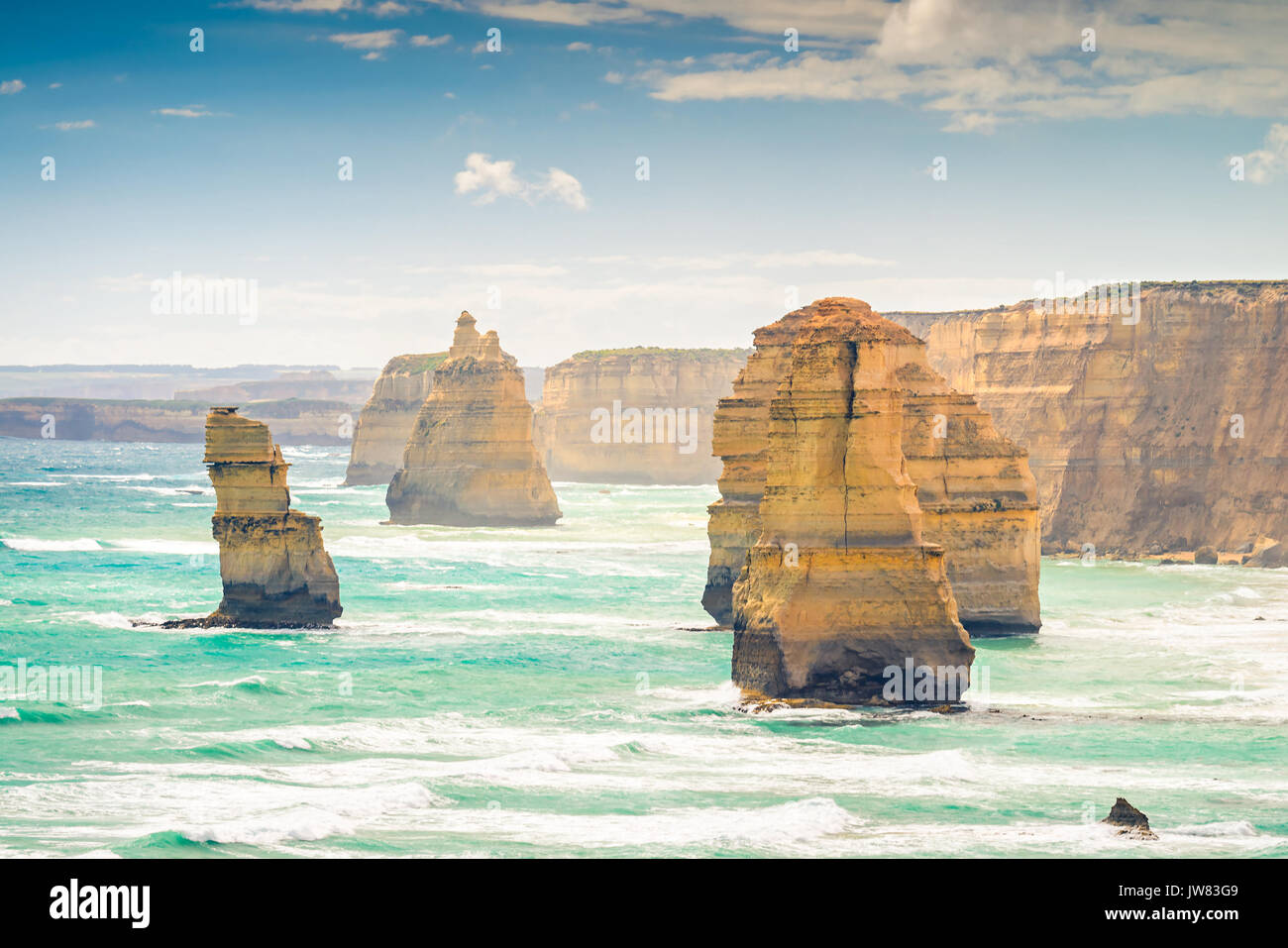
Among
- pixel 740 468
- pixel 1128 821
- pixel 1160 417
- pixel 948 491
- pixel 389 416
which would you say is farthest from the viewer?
pixel 389 416

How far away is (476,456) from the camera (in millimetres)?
85062

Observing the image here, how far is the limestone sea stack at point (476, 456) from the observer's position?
84.8m

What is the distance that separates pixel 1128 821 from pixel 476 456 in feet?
221

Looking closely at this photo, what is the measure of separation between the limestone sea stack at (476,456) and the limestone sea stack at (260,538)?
4524 cm

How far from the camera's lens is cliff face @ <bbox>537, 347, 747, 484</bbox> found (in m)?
150

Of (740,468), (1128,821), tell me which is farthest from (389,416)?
(1128,821)

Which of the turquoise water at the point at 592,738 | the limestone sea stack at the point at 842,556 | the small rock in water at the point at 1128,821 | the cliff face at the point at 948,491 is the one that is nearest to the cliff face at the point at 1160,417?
the turquoise water at the point at 592,738

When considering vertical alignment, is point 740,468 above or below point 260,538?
above

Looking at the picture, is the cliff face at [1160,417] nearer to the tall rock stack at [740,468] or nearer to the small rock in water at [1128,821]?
the tall rock stack at [740,468]

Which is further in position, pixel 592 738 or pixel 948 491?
pixel 948 491

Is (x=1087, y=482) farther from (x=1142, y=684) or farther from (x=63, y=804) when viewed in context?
(x=63, y=804)

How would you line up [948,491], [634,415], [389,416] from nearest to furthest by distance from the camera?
1. [948,491]
2. [389,416]
3. [634,415]

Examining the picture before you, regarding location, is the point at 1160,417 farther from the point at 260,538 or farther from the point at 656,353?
the point at 656,353
